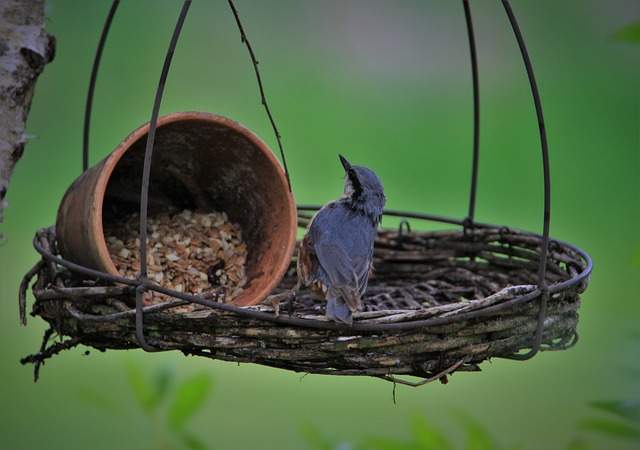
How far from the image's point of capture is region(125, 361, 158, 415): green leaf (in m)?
1.29

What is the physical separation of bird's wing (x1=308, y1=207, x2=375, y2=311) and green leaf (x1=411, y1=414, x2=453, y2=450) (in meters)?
0.75

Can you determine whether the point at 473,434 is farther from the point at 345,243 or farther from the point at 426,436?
the point at 345,243

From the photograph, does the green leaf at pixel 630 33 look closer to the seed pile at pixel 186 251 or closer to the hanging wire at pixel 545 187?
the hanging wire at pixel 545 187

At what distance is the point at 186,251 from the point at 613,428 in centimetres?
165

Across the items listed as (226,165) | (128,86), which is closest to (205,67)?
(128,86)

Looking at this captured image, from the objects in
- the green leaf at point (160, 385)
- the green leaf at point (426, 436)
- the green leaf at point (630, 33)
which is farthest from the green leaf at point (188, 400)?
the green leaf at point (630, 33)

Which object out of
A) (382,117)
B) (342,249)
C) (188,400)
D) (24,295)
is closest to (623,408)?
(188,400)

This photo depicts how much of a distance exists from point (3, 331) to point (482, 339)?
3148 millimetres

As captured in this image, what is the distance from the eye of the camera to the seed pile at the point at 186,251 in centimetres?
234

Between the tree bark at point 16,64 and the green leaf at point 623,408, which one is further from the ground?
the tree bark at point 16,64

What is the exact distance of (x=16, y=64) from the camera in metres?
1.96

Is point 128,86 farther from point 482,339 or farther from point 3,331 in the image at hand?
point 482,339

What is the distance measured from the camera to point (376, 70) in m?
6.06

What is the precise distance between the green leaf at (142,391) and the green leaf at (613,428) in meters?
0.67
